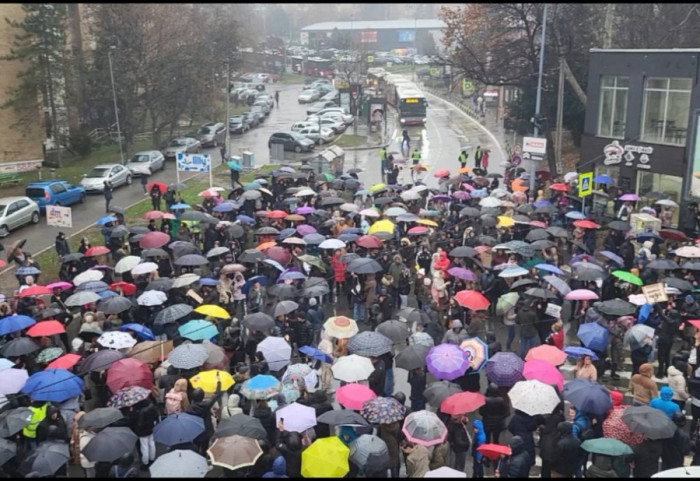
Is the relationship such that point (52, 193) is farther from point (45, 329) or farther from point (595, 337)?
point (595, 337)

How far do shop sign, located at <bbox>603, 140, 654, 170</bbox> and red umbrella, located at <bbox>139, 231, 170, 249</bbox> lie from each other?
17.3m

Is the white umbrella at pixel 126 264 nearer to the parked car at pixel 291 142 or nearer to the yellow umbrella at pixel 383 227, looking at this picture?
the yellow umbrella at pixel 383 227

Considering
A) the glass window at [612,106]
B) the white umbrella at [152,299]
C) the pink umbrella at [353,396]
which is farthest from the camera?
the glass window at [612,106]

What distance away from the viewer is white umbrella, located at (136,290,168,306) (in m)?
15.0

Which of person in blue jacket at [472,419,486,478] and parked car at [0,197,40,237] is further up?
person in blue jacket at [472,419,486,478]

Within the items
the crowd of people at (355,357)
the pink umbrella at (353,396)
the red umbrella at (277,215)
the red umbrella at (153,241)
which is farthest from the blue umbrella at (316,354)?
the red umbrella at (277,215)

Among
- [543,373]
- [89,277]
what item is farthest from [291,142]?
[543,373]

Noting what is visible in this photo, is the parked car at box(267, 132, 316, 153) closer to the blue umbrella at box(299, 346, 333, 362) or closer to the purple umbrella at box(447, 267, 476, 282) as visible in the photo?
the purple umbrella at box(447, 267, 476, 282)

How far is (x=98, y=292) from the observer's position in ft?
51.8

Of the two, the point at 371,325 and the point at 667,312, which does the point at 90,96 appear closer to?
the point at 371,325

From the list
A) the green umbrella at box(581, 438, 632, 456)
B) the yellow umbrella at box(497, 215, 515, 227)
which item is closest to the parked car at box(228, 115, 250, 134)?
the yellow umbrella at box(497, 215, 515, 227)

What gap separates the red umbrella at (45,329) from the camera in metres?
13.6

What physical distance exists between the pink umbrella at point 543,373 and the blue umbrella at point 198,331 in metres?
5.66

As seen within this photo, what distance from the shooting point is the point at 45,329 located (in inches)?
539
